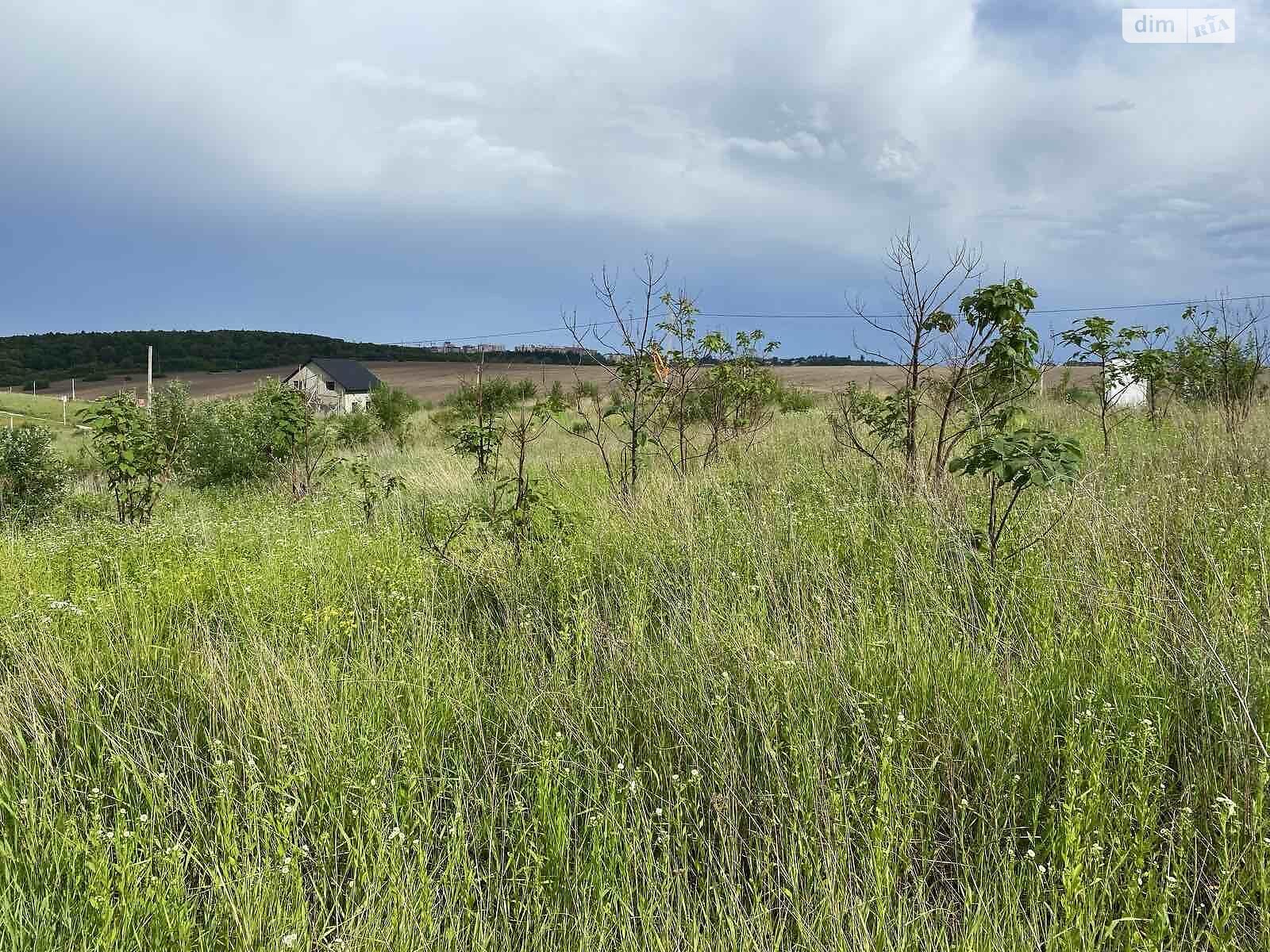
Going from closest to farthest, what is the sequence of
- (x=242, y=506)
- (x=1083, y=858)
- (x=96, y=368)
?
(x=1083, y=858)
(x=242, y=506)
(x=96, y=368)

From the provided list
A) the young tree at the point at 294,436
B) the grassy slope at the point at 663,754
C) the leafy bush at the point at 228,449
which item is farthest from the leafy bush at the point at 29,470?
the grassy slope at the point at 663,754

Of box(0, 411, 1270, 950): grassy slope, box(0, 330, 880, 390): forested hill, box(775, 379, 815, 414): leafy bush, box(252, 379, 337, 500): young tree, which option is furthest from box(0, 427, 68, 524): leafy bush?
box(0, 330, 880, 390): forested hill

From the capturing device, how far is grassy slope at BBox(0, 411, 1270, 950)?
2.00 meters

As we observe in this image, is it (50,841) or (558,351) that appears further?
(558,351)

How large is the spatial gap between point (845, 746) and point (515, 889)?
1222 millimetres

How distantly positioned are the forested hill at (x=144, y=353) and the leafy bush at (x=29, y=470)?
210 ft

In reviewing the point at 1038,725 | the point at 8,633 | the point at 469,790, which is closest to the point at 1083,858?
the point at 1038,725

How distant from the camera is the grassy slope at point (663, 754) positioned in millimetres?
2002

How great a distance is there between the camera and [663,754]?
268 cm

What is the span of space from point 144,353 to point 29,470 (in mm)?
75111

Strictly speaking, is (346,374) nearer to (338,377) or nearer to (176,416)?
(338,377)

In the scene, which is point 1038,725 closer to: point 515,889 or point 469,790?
point 515,889

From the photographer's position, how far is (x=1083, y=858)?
2029mm

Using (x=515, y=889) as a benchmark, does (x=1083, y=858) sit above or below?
above
